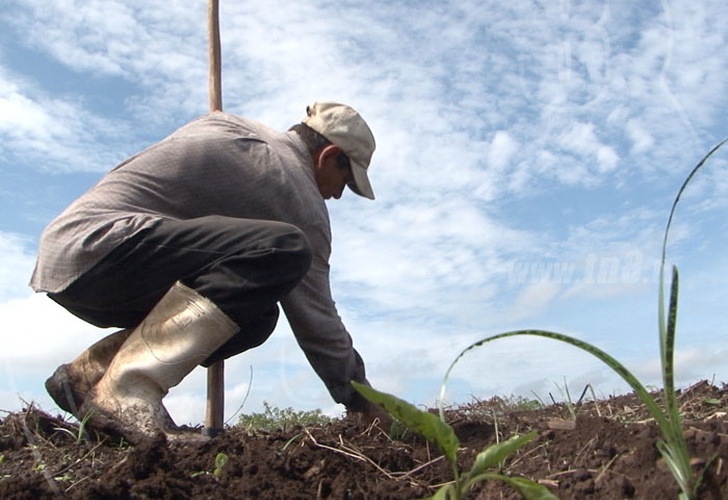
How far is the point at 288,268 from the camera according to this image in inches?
111

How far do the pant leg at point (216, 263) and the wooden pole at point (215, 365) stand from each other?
639 mm

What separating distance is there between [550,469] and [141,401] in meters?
1.43

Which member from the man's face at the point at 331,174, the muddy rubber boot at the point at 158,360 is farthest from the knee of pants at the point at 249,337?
the man's face at the point at 331,174

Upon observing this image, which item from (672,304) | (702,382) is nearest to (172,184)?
(672,304)

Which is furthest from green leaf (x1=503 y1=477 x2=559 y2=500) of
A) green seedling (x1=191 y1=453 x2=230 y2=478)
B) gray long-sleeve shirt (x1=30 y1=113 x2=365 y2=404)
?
gray long-sleeve shirt (x1=30 y1=113 x2=365 y2=404)

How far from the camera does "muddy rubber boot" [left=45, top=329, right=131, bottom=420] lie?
3.03 metres

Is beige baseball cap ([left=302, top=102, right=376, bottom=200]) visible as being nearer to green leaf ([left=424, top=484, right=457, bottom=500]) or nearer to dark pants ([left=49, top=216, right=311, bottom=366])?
dark pants ([left=49, top=216, right=311, bottom=366])

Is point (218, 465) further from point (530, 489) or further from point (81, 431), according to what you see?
point (530, 489)

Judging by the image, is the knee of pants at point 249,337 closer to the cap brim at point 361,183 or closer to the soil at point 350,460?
the soil at point 350,460

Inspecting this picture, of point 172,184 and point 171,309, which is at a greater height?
point 172,184

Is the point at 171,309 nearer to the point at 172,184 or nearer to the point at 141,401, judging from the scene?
the point at 141,401

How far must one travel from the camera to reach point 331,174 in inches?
139

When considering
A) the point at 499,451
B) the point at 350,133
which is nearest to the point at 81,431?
the point at 350,133

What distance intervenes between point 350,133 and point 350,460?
1.53 metres
